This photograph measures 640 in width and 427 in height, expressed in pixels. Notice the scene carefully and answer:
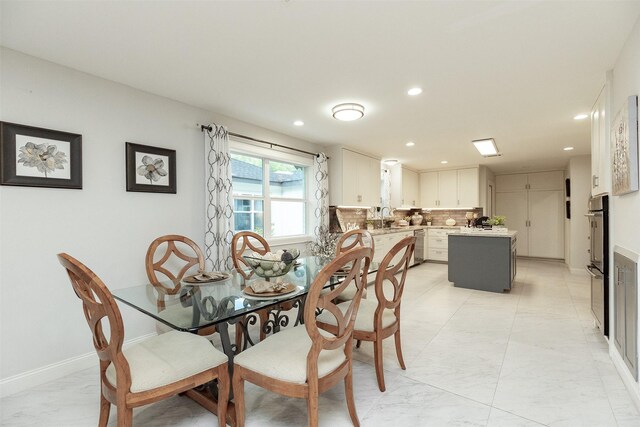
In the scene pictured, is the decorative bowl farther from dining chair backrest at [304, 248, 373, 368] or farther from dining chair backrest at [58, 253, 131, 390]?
dining chair backrest at [58, 253, 131, 390]

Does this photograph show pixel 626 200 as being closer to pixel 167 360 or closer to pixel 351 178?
pixel 167 360

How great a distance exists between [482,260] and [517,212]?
4.54 metres

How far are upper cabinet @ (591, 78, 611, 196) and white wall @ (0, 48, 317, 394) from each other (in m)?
3.93

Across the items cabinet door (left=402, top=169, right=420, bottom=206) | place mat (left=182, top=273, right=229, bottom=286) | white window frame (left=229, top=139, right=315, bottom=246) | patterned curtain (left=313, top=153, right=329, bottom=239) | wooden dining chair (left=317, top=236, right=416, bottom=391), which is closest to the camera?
wooden dining chair (left=317, top=236, right=416, bottom=391)

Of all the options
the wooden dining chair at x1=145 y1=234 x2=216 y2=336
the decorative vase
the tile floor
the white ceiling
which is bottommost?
the tile floor

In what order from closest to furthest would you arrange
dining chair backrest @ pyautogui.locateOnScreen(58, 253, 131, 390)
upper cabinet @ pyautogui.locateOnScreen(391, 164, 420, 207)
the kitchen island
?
dining chair backrest @ pyautogui.locateOnScreen(58, 253, 131, 390)
the kitchen island
upper cabinet @ pyautogui.locateOnScreen(391, 164, 420, 207)

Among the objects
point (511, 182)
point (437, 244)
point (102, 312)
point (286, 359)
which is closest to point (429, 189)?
point (437, 244)

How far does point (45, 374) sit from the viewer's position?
226cm

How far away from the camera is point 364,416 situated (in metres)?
1.80

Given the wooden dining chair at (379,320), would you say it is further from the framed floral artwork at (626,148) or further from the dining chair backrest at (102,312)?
the framed floral artwork at (626,148)

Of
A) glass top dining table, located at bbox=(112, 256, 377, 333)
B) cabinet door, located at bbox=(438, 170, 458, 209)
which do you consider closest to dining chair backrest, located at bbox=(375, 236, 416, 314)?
glass top dining table, located at bbox=(112, 256, 377, 333)

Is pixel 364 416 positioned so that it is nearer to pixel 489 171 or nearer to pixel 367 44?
pixel 367 44

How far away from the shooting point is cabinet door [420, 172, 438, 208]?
7801mm

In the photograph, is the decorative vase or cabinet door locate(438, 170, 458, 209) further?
the decorative vase
